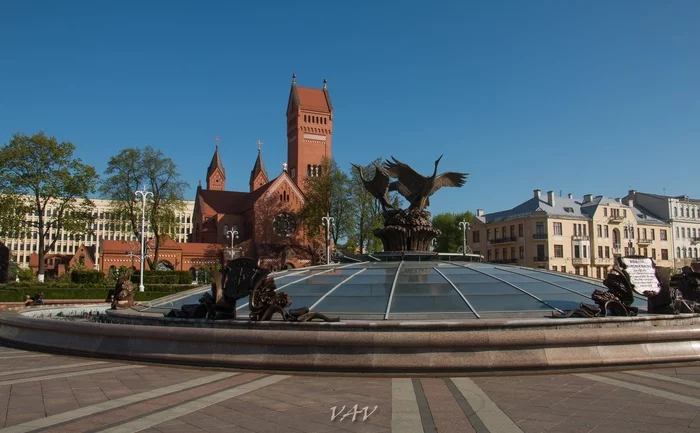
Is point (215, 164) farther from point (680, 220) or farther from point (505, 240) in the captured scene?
point (680, 220)

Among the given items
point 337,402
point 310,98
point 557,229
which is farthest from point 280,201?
point 337,402

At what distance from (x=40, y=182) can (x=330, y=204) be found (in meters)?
28.0

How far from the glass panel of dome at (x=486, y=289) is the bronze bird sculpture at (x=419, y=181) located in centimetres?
560

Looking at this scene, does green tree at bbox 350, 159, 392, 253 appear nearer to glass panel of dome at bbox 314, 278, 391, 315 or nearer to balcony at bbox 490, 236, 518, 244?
balcony at bbox 490, 236, 518, 244

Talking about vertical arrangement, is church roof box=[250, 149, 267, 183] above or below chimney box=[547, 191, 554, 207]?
above

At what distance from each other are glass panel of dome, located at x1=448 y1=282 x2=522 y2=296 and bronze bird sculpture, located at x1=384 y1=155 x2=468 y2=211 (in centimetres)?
560

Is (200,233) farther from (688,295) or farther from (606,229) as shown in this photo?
(688,295)

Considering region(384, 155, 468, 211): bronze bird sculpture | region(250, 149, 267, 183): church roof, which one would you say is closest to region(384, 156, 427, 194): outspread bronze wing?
region(384, 155, 468, 211): bronze bird sculpture

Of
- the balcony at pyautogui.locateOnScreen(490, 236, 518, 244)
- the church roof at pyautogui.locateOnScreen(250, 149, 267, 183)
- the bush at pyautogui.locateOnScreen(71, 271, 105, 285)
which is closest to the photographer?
the bush at pyautogui.locateOnScreen(71, 271, 105, 285)

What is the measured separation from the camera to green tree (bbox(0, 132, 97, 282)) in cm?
4484

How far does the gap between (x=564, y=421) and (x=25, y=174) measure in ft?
162

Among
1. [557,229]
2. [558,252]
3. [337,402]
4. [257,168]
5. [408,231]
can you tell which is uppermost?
[257,168]

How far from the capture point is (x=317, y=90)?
87500mm

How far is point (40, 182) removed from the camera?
4609cm
